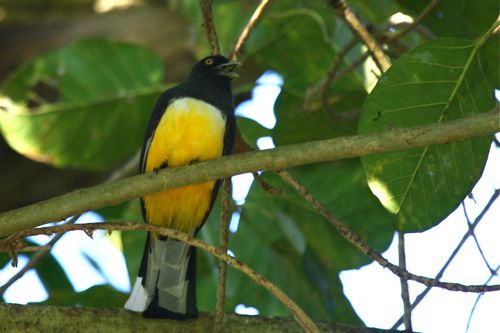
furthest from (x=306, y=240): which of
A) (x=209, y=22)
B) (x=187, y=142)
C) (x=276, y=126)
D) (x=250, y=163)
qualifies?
(x=250, y=163)

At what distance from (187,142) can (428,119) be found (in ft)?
4.42

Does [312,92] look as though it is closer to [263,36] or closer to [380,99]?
[263,36]

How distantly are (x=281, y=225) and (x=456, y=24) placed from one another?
155 centimetres

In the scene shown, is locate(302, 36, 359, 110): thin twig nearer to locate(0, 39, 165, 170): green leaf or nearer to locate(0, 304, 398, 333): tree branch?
locate(0, 39, 165, 170): green leaf

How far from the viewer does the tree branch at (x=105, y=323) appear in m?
3.75

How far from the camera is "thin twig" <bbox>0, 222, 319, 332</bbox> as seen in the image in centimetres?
350

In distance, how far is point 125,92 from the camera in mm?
→ 6496

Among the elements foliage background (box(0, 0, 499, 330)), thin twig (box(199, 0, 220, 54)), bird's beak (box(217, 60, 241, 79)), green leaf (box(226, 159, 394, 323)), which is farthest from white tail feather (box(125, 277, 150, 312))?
bird's beak (box(217, 60, 241, 79))

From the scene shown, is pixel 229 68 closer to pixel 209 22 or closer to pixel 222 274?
pixel 209 22

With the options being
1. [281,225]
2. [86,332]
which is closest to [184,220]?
[281,225]

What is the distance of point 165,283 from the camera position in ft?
15.4

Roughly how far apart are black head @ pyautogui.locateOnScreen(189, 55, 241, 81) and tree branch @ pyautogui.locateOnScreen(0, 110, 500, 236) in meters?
1.75

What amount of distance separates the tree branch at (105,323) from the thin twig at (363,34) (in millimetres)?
1524

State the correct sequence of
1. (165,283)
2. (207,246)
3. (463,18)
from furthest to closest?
(463,18), (165,283), (207,246)
